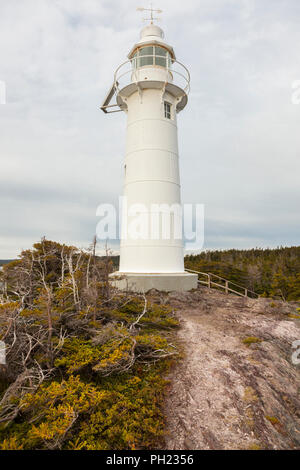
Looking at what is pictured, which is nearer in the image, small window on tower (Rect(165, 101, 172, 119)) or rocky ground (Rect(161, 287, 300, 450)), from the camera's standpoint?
rocky ground (Rect(161, 287, 300, 450))

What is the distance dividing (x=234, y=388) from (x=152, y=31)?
48.8 feet

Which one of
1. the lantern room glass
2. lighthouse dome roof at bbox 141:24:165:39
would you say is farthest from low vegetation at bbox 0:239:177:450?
lighthouse dome roof at bbox 141:24:165:39

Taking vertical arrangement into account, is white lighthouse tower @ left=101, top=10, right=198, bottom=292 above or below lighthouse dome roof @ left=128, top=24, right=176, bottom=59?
below

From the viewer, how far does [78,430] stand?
3732mm

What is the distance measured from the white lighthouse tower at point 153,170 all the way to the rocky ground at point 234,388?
13.7 feet

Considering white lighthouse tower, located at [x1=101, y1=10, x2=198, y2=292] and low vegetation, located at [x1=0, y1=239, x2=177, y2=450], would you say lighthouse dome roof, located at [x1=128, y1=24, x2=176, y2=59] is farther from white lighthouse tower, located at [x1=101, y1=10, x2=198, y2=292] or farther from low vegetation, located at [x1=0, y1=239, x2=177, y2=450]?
low vegetation, located at [x1=0, y1=239, x2=177, y2=450]

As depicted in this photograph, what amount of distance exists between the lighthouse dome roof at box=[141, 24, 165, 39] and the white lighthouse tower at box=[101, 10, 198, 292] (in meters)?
0.13

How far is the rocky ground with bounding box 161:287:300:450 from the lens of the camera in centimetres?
377

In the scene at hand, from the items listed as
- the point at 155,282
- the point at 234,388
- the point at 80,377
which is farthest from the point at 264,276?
the point at 80,377

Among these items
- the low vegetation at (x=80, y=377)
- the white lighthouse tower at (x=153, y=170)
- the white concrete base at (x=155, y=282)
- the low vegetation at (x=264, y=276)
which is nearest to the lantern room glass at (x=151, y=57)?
the white lighthouse tower at (x=153, y=170)

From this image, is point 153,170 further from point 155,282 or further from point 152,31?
point 152,31

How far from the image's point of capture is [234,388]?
4629 millimetres
